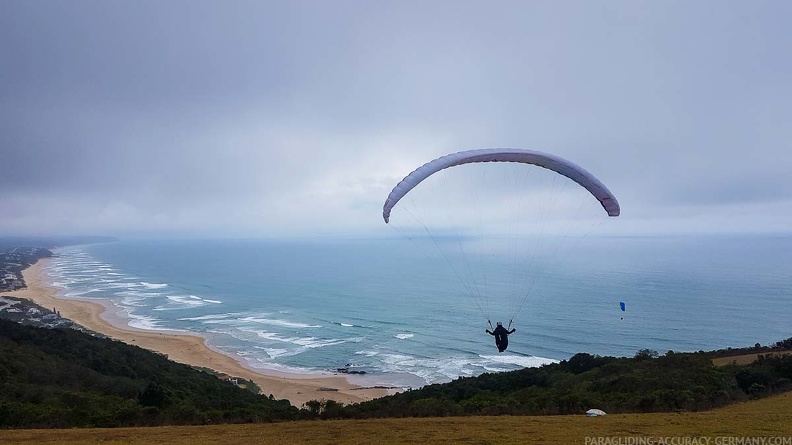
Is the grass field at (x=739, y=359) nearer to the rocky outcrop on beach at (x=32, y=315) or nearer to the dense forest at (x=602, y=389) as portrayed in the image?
the dense forest at (x=602, y=389)

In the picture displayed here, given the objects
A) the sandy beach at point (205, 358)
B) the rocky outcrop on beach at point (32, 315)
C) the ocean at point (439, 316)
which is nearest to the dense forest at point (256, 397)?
the sandy beach at point (205, 358)

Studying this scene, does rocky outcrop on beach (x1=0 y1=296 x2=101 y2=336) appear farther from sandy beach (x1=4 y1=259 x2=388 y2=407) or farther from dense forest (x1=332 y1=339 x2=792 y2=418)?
dense forest (x1=332 y1=339 x2=792 y2=418)

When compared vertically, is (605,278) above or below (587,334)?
above

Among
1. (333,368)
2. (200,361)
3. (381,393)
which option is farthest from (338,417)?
(200,361)

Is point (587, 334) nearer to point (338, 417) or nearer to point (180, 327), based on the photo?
point (338, 417)

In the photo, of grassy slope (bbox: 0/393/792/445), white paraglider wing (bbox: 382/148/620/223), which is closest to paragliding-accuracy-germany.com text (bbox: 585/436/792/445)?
grassy slope (bbox: 0/393/792/445)

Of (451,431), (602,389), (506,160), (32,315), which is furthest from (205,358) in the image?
(506,160)

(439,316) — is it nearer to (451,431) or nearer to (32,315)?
(32,315)
